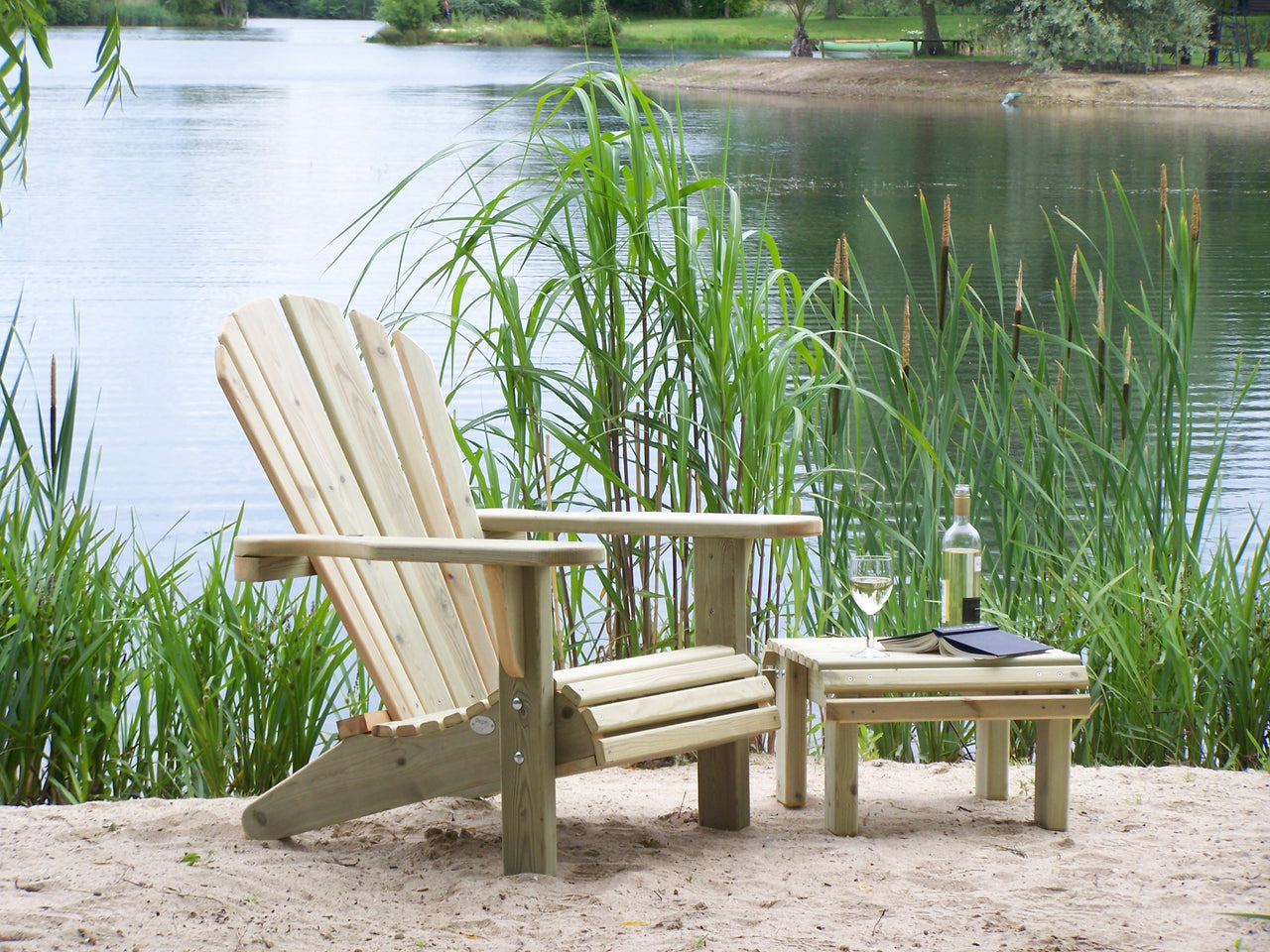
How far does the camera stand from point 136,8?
46.2 m

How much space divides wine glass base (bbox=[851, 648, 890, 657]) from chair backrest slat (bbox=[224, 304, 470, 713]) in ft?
2.16

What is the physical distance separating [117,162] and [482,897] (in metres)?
15.9

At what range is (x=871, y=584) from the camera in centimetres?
203

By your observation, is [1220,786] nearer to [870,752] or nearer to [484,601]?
[870,752]

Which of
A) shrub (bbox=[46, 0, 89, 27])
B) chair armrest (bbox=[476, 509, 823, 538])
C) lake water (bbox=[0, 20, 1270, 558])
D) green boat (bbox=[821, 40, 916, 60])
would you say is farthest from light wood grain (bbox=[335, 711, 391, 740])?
green boat (bbox=[821, 40, 916, 60])

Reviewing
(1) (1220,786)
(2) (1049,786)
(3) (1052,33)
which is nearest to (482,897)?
(2) (1049,786)

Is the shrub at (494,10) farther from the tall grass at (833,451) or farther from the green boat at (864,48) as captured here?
the tall grass at (833,451)

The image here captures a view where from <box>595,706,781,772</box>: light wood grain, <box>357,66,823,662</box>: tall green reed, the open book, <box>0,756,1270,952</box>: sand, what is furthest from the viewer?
<box>357,66,823,662</box>: tall green reed

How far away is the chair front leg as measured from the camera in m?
1.78

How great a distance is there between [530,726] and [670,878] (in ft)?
1.01

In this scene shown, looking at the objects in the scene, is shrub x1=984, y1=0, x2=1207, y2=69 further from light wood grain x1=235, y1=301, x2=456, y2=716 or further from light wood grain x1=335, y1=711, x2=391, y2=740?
light wood grain x1=335, y1=711, x2=391, y2=740

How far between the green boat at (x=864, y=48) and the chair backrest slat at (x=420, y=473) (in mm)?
31835

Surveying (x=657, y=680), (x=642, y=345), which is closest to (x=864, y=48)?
(x=642, y=345)

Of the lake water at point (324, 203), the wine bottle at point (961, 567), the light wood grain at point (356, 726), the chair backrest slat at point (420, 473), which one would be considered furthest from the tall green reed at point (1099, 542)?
the lake water at point (324, 203)
